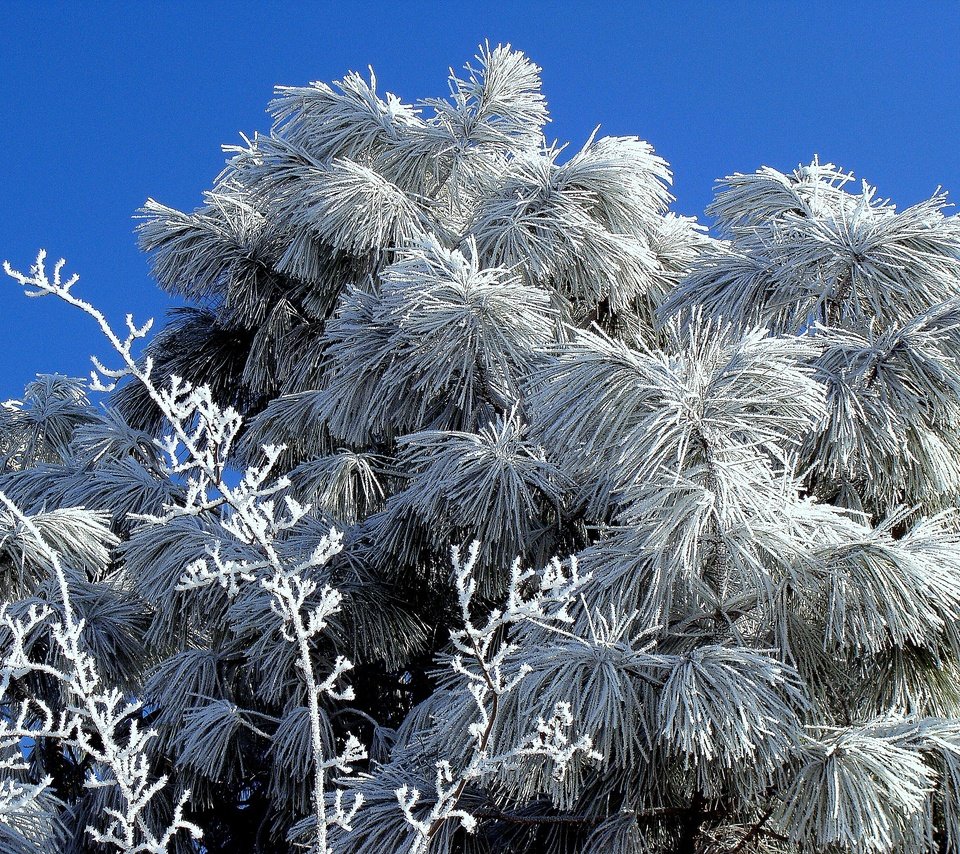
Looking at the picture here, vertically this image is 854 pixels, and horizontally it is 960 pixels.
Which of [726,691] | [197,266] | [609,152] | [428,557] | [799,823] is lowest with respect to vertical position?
[799,823]

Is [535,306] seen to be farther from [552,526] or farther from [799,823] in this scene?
[799,823]

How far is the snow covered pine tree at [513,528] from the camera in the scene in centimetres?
189

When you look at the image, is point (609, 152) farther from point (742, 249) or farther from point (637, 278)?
point (742, 249)

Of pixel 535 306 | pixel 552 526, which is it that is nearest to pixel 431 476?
pixel 552 526

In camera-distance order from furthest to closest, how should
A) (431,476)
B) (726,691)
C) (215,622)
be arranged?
(215,622) < (431,476) < (726,691)

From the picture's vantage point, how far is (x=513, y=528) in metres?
2.62

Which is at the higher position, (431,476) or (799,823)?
(431,476)

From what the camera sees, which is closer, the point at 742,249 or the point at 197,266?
the point at 742,249

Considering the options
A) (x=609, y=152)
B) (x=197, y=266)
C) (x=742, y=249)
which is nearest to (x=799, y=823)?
(x=742, y=249)

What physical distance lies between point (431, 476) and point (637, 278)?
106cm

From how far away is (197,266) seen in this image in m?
4.18

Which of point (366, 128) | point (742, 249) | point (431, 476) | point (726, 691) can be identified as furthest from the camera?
point (366, 128)

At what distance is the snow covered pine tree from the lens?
6.21ft

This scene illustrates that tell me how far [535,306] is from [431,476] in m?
0.57
